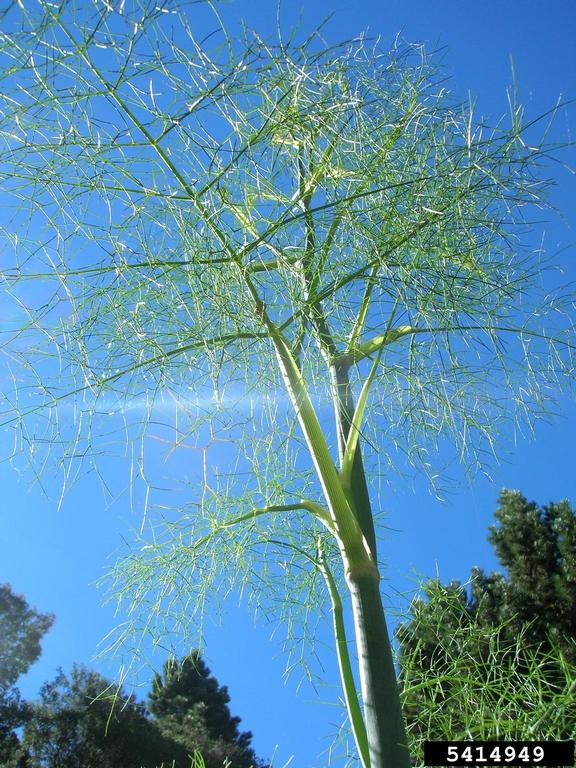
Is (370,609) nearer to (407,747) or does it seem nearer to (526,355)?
(407,747)

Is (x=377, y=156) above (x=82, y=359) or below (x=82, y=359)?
above

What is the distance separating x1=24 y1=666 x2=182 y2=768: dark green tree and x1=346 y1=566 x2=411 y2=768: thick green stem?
6.38m

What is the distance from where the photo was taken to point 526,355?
2.01m

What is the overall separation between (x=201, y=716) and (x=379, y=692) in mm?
8188

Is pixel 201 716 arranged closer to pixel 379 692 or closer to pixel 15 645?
pixel 15 645

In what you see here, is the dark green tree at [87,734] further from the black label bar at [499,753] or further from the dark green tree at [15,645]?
the black label bar at [499,753]

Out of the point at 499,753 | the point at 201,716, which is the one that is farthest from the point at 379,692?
the point at 201,716

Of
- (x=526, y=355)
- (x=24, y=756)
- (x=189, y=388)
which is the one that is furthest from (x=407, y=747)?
(x=24, y=756)

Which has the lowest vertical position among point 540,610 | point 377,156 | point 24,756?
point 24,756

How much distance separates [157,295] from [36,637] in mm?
8093

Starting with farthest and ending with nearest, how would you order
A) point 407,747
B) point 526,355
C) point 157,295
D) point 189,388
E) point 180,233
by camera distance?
1. point 526,355
2. point 189,388
3. point 157,295
4. point 180,233
5. point 407,747

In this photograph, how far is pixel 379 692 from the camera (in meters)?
1.38

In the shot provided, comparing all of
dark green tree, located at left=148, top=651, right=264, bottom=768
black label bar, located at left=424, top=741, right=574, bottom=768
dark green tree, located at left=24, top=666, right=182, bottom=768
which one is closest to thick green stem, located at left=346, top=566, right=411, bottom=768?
black label bar, located at left=424, top=741, right=574, bottom=768

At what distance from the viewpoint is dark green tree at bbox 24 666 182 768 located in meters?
7.26
